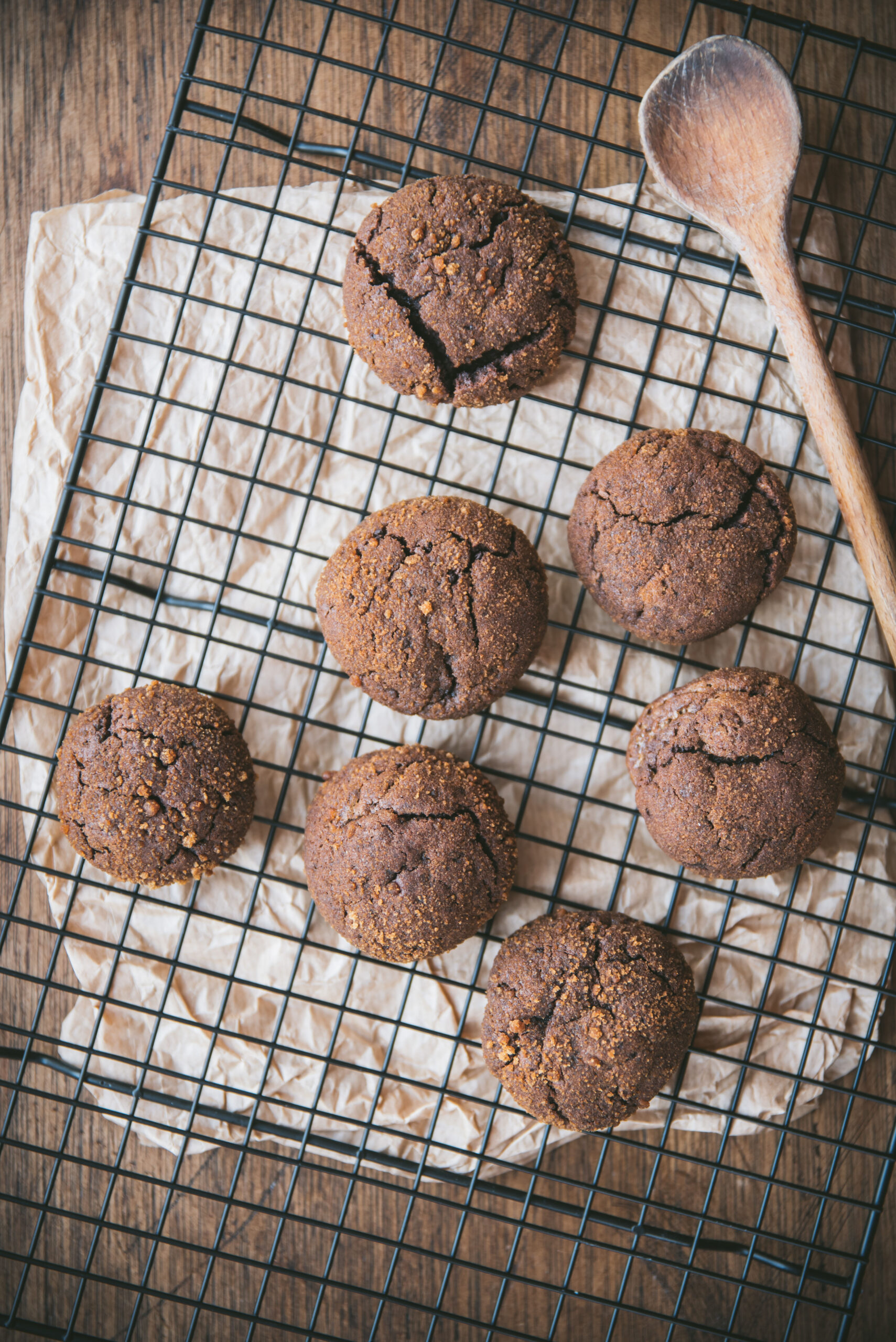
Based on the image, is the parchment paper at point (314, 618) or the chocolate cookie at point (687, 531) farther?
the parchment paper at point (314, 618)

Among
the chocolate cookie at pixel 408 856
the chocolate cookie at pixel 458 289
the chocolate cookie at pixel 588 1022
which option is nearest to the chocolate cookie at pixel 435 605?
the chocolate cookie at pixel 408 856

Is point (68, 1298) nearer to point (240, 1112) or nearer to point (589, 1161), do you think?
point (240, 1112)

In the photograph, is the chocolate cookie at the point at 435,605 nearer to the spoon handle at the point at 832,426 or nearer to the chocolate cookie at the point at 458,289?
the chocolate cookie at the point at 458,289

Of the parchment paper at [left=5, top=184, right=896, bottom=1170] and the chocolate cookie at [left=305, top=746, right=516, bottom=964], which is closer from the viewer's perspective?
the chocolate cookie at [left=305, top=746, right=516, bottom=964]

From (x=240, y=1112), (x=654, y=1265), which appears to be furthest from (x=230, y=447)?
(x=654, y=1265)

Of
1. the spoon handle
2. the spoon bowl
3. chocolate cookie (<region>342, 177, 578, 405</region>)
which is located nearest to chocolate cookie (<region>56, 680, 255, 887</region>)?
chocolate cookie (<region>342, 177, 578, 405</region>)

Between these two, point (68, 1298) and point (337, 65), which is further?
point (68, 1298)

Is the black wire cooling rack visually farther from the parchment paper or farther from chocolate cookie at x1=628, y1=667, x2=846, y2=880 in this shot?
chocolate cookie at x1=628, y1=667, x2=846, y2=880
